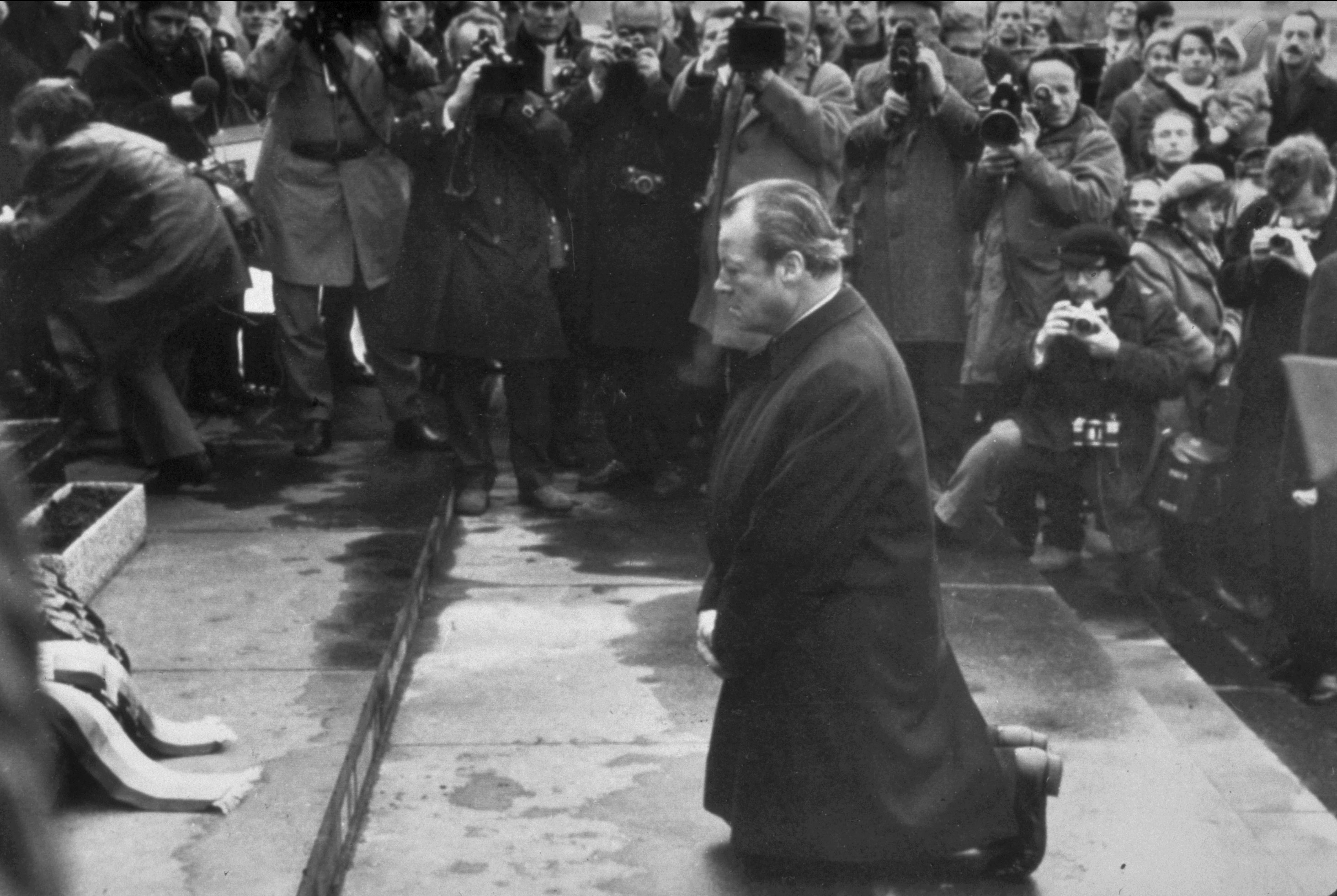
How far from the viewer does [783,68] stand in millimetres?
8203

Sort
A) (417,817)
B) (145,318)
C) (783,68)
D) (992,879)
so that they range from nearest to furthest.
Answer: (992,879) < (417,817) < (145,318) < (783,68)

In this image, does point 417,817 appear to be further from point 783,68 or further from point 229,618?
point 783,68

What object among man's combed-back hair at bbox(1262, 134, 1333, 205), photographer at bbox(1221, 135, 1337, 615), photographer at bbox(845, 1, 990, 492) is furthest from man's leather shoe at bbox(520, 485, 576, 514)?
man's combed-back hair at bbox(1262, 134, 1333, 205)

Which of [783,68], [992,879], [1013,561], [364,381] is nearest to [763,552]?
[992,879]

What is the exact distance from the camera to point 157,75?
8.41 meters

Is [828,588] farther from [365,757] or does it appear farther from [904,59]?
[904,59]

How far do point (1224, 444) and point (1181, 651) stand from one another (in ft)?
2.61

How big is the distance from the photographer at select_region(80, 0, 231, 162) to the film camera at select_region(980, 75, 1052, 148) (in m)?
2.99

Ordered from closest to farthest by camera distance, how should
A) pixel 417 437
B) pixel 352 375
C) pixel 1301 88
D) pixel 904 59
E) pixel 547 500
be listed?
1. pixel 904 59
2. pixel 547 500
3. pixel 417 437
4. pixel 352 375
5. pixel 1301 88

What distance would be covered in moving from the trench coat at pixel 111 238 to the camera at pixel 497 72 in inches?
44.6

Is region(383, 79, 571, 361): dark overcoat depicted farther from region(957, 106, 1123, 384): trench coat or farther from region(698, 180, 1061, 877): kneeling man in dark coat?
region(698, 180, 1061, 877): kneeling man in dark coat

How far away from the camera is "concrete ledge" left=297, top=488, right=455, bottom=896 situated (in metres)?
4.64

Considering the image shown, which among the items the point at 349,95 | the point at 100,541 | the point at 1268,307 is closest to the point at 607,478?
the point at 349,95

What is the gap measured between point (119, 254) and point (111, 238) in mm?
66
